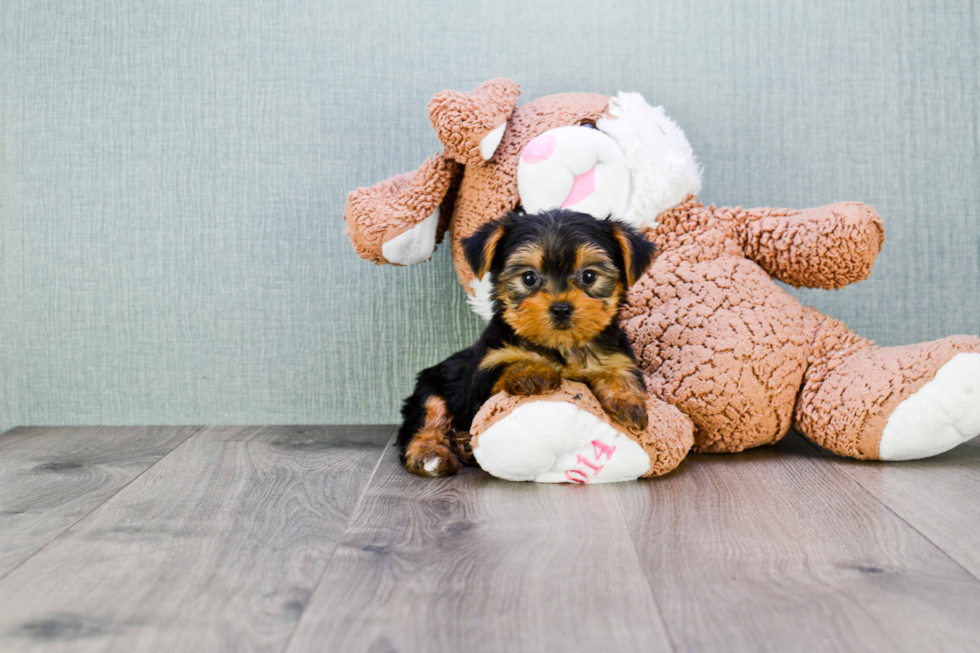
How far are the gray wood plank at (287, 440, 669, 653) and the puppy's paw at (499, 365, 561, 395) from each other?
28 centimetres

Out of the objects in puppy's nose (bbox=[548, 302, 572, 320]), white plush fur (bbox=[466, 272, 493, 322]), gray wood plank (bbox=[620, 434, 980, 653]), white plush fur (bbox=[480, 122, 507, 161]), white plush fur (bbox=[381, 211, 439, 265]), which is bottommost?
gray wood plank (bbox=[620, 434, 980, 653])

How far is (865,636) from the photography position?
4.21ft

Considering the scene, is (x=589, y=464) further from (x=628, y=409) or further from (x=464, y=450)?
(x=464, y=450)

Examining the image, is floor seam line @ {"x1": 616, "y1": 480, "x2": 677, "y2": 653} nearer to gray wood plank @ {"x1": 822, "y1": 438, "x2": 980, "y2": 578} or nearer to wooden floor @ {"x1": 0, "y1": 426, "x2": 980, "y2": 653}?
wooden floor @ {"x1": 0, "y1": 426, "x2": 980, "y2": 653}

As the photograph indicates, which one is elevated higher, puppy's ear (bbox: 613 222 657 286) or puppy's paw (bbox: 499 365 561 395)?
puppy's ear (bbox: 613 222 657 286)

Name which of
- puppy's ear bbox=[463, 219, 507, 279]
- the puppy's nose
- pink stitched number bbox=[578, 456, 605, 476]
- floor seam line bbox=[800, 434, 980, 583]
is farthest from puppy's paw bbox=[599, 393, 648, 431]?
floor seam line bbox=[800, 434, 980, 583]

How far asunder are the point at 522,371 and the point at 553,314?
191 mm

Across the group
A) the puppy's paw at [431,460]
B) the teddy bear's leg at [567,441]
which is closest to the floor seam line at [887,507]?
the teddy bear's leg at [567,441]

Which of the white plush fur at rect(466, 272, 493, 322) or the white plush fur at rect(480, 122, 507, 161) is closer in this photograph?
the white plush fur at rect(480, 122, 507, 161)

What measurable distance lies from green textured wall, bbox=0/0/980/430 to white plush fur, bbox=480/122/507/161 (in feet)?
1.82

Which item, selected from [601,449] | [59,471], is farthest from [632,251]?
[59,471]

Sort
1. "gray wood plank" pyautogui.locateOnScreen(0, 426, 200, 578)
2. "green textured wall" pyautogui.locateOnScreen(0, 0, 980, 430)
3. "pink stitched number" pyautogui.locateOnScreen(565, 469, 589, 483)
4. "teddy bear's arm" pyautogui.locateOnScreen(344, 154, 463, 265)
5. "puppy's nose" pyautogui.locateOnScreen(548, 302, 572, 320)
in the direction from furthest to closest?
"green textured wall" pyautogui.locateOnScreen(0, 0, 980, 430)
"teddy bear's arm" pyautogui.locateOnScreen(344, 154, 463, 265)
"pink stitched number" pyautogui.locateOnScreen(565, 469, 589, 483)
"puppy's nose" pyautogui.locateOnScreen(548, 302, 572, 320)
"gray wood plank" pyautogui.locateOnScreen(0, 426, 200, 578)

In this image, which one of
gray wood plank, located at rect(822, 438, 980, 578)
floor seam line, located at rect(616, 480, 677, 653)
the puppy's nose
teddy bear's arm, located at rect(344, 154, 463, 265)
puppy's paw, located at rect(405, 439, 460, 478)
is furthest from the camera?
teddy bear's arm, located at rect(344, 154, 463, 265)

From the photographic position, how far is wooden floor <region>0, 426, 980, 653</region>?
132cm
